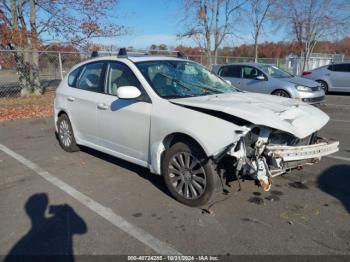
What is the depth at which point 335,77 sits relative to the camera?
52.6ft

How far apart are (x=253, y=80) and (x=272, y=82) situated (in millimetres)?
692

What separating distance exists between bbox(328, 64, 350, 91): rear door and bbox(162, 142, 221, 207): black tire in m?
14.4

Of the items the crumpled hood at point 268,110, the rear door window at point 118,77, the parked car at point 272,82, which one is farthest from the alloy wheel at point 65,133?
the parked car at point 272,82

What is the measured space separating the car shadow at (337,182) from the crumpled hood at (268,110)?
3.07 ft

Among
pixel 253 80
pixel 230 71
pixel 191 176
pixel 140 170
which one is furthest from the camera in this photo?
pixel 230 71

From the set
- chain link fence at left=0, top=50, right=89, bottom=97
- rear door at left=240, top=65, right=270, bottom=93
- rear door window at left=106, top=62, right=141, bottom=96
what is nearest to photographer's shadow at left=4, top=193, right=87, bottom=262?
rear door window at left=106, top=62, right=141, bottom=96

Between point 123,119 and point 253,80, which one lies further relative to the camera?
point 253,80

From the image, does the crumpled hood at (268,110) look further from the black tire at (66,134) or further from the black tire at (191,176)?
the black tire at (66,134)

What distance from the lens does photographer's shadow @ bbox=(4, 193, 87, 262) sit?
3.05 meters

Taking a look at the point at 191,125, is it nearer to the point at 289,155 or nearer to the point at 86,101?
the point at 289,155

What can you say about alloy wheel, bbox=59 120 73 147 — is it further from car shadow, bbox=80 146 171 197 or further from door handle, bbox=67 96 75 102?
door handle, bbox=67 96 75 102

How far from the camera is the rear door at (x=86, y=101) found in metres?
→ 5.20

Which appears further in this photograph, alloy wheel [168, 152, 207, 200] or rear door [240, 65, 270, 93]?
rear door [240, 65, 270, 93]

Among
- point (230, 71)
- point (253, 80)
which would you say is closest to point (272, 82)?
point (253, 80)
